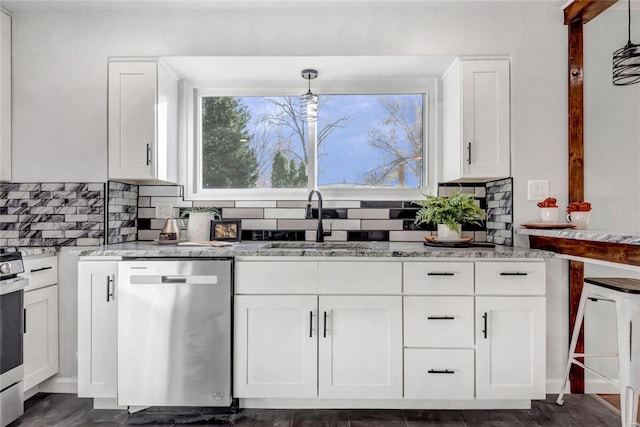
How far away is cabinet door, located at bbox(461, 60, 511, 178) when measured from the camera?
2.46 meters

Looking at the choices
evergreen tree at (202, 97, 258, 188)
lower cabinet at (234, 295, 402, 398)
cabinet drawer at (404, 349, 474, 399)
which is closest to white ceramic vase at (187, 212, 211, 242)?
evergreen tree at (202, 97, 258, 188)

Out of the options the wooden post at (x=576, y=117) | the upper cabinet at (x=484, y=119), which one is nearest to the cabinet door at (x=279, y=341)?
the upper cabinet at (x=484, y=119)

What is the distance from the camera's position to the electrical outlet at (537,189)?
248 cm

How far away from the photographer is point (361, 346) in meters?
2.16

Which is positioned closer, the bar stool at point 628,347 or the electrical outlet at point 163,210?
the bar stool at point 628,347

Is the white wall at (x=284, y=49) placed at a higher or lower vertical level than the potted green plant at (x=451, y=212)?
higher

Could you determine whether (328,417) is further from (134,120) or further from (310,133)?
(134,120)

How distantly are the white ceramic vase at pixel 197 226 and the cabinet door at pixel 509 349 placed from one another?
181cm

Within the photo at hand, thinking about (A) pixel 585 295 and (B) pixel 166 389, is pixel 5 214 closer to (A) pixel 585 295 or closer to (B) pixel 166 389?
(B) pixel 166 389

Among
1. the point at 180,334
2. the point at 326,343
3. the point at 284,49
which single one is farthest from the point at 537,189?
the point at 180,334

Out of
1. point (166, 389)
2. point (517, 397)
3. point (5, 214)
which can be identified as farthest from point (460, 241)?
point (5, 214)

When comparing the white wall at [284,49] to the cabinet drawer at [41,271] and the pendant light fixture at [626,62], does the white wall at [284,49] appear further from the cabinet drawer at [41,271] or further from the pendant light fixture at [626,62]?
the cabinet drawer at [41,271]

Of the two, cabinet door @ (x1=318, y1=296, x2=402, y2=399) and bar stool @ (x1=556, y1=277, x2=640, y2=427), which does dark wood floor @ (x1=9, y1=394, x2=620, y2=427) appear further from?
bar stool @ (x1=556, y1=277, x2=640, y2=427)

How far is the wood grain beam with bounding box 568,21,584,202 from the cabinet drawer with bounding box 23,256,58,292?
131 inches
